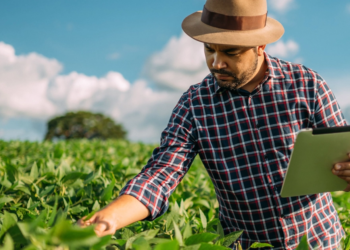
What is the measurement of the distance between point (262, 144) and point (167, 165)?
646 millimetres

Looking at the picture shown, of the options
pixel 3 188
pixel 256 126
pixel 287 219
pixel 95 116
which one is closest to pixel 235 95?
pixel 256 126

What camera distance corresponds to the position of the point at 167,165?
2.02 meters

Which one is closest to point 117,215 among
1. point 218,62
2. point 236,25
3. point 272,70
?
point 218,62

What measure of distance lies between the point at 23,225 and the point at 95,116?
105 ft

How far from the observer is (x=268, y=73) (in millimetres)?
2293

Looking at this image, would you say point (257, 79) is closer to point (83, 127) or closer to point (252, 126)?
point (252, 126)

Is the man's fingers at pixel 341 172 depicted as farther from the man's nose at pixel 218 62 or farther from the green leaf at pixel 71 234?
the green leaf at pixel 71 234

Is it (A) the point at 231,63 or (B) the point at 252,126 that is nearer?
(A) the point at 231,63

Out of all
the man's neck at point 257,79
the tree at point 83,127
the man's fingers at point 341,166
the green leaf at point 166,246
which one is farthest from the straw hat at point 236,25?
the tree at point 83,127

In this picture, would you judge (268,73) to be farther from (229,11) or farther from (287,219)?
(287,219)

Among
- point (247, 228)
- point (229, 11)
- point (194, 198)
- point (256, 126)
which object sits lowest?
point (247, 228)

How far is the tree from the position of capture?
1231 inches

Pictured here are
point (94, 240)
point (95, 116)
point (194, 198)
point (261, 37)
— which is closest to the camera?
point (94, 240)

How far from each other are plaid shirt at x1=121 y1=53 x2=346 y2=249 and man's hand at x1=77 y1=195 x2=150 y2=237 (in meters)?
0.50
